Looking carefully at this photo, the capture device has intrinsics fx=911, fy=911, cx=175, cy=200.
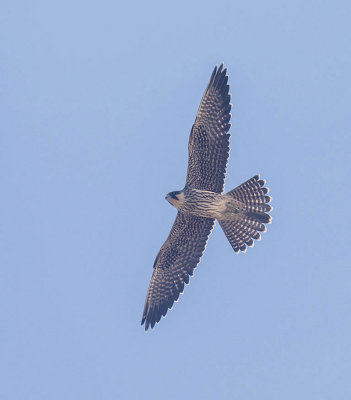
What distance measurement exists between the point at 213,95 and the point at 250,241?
8.36ft

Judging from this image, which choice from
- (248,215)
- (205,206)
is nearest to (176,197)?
(205,206)

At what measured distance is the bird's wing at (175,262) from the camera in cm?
1562

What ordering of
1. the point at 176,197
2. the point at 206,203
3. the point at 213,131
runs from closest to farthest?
the point at 213,131 < the point at 206,203 < the point at 176,197

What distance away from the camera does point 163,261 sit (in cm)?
1588

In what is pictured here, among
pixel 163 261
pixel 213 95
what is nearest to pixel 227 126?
pixel 213 95

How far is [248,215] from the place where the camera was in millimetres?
15305

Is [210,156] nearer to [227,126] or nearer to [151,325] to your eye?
[227,126]

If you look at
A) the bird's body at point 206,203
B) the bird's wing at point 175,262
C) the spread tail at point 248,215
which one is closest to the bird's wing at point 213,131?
the bird's body at point 206,203

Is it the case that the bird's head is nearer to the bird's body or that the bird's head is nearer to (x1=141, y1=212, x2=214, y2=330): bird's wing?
the bird's body

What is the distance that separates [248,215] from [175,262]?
156cm

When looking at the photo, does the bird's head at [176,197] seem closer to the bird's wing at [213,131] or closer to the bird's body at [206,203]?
the bird's body at [206,203]

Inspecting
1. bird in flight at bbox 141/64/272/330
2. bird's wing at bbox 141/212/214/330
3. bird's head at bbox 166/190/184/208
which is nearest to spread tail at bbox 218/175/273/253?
bird in flight at bbox 141/64/272/330

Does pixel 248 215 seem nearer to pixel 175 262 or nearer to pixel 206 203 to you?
pixel 206 203

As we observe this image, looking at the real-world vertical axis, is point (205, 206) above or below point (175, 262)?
above
